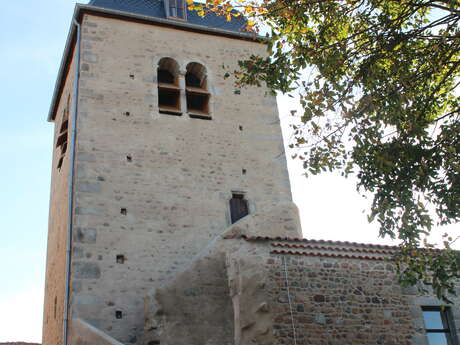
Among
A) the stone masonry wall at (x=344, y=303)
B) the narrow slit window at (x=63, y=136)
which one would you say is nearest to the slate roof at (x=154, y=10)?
the narrow slit window at (x=63, y=136)

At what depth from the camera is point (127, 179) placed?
1335 cm

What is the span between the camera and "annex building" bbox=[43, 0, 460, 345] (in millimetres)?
9883

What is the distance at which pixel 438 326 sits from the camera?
1034 centimetres

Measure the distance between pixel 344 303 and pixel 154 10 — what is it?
33.3 feet

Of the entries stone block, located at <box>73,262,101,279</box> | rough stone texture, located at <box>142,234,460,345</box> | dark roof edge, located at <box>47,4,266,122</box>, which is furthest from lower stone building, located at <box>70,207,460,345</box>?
dark roof edge, located at <box>47,4,266,122</box>

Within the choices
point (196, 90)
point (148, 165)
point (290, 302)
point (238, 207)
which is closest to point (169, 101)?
point (196, 90)

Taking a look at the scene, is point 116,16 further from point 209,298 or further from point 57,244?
point 209,298

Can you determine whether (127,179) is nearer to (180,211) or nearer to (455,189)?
(180,211)

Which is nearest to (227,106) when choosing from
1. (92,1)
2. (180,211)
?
(180,211)

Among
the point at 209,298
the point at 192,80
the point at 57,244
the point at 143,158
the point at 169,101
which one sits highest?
the point at 192,80

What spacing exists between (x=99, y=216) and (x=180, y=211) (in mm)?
1827

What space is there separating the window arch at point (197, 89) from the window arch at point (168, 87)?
0.33 m

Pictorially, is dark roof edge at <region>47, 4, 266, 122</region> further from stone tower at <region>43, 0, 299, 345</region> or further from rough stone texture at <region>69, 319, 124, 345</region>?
rough stone texture at <region>69, 319, 124, 345</region>

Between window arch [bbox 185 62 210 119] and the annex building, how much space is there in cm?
6
